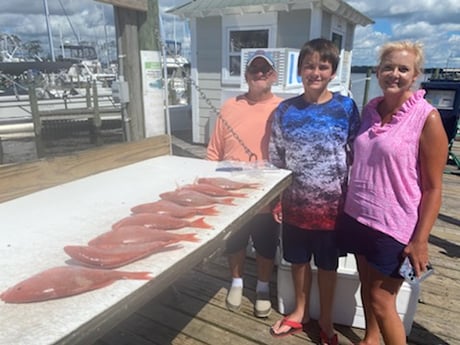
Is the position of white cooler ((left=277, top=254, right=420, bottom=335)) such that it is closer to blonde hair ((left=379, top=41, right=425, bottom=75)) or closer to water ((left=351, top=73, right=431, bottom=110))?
water ((left=351, top=73, right=431, bottom=110))

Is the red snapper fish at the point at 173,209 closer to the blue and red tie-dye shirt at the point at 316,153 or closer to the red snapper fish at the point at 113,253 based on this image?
the red snapper fish at the point at 113,253

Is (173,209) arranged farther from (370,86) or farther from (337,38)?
(370,86)

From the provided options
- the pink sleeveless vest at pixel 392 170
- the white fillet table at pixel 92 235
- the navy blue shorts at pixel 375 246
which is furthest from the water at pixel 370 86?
the white fillet table at pixel 92 235

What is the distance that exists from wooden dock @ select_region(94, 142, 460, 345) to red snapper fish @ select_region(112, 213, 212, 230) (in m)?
0.77

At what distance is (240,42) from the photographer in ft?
23.9

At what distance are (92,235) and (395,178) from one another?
1312 millimetres

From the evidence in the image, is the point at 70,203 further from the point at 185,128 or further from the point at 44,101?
the point at 44,101

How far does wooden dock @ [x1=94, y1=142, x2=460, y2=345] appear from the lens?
2271 mm

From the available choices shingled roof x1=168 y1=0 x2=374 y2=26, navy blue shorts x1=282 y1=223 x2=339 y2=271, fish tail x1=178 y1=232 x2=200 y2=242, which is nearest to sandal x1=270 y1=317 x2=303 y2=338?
navy blue shorts x1=282 y1=223 x2=339 y2=271

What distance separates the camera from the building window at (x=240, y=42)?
7.12 meters

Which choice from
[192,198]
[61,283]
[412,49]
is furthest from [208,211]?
[412,49]

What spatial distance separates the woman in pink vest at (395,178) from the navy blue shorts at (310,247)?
28cm

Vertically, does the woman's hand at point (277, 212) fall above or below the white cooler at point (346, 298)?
above

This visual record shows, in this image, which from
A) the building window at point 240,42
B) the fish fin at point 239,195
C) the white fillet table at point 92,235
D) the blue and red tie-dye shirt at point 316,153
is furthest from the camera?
the building window at point 240,42
